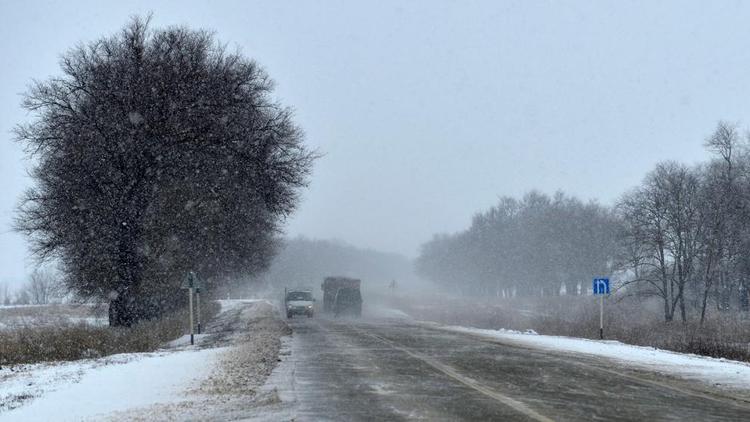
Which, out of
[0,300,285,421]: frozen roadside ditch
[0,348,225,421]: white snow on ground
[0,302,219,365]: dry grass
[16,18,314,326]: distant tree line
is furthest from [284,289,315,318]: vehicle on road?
[0,348,225,421]: white snow on ground

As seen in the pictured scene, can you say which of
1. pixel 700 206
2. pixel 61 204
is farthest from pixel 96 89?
pixel 700 206

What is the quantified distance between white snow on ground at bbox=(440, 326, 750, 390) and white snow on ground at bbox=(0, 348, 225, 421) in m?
10.2

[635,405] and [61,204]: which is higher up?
[61,204]

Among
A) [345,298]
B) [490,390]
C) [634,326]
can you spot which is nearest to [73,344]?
[490,390]

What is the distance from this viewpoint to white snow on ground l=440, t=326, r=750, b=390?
13.7 meters

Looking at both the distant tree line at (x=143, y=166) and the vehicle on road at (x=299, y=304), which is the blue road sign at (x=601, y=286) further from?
the vehicle on road at (x=299, y=304)

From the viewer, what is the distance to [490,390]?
11.6 meters

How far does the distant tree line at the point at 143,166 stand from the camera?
86.2 ft

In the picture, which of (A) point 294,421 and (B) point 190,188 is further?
(B) point 190,188

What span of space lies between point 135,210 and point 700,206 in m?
40.9

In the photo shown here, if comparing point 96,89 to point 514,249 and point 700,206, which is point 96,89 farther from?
point 514,249

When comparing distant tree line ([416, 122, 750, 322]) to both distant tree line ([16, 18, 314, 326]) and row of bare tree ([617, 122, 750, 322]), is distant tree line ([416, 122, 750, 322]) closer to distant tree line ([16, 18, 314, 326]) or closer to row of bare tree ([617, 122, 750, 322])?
row of bare tree ([617, 122, 750, 322])

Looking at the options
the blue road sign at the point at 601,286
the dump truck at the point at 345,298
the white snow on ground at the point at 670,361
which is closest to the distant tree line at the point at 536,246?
the dump truck at the point at 345,298

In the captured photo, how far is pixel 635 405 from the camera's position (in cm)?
1017
